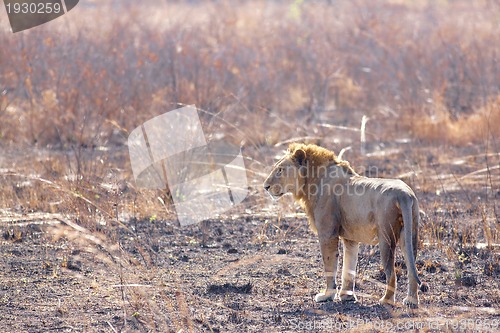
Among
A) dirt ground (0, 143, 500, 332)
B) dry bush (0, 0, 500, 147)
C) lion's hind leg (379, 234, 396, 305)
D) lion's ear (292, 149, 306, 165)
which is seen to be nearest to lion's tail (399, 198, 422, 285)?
lion's hind leg (379, 234, 396, 305)

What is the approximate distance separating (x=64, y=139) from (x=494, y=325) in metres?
10.3

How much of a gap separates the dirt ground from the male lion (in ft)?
0.75

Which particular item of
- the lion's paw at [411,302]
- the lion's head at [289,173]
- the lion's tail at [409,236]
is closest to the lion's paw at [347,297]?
the lion's paw at [411,302]

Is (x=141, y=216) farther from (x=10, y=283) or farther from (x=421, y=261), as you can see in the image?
(x=421, y=261)

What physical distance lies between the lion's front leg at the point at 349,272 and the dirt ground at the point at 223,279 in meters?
0.11

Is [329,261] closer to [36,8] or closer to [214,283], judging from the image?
[214,283]

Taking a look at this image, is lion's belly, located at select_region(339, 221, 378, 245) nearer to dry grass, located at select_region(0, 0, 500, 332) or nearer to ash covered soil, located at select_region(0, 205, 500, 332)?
ash covered soil, located at select_region(0, 205, 500, 332)

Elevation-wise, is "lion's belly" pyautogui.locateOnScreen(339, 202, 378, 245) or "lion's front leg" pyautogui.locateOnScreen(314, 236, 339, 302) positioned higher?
"lion's belly" pyautogui.locateOnScreen(339, 202, 378, 245)

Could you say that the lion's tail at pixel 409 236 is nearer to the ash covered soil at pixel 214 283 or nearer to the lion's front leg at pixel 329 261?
the ash covered soil at pixel 214 283

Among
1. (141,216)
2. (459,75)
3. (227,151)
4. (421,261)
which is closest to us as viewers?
(421,261)

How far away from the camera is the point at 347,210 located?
6922 millimetres

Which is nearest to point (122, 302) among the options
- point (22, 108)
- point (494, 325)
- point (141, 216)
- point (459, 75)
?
point (494, 325)

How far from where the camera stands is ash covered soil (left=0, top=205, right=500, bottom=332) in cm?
635

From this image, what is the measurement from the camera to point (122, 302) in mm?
6828
